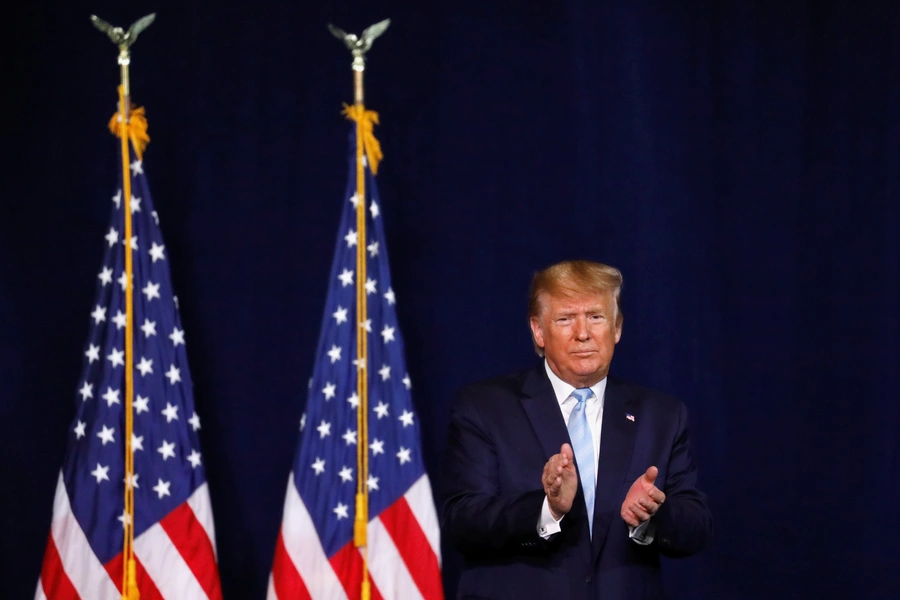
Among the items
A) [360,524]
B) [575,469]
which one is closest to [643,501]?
[575,469]

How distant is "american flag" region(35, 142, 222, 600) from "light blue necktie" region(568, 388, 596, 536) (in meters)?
1.40

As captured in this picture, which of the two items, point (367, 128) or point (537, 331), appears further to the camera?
point (367, 128)

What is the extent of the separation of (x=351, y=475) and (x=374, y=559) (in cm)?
27

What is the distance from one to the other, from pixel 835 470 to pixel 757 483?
28cm

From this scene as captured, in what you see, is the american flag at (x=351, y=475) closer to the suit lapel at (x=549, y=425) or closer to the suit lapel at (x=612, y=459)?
the suit lapel at (x=549, y=425)

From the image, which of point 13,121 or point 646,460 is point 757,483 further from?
point 13,121

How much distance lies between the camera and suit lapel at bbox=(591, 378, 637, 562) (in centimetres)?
254

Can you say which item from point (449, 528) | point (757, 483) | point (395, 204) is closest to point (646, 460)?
point (449, 528)

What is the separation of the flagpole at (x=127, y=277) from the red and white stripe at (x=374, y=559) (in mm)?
453

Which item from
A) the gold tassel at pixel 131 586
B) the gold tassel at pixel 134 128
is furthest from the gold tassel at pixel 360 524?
the gold tassel at pixel 134 128

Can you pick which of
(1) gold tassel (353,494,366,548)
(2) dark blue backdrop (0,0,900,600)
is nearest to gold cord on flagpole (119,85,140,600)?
(2) dark blue backdrop (0,0,900,600)

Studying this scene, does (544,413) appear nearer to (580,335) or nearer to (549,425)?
(549,425)

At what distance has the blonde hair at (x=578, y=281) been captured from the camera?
2.76 metres

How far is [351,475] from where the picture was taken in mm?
3512
